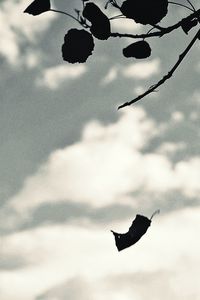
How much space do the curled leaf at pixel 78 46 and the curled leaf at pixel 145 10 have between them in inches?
7.6

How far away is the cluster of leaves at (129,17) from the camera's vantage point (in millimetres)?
1550

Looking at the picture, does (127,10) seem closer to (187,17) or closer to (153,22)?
(153,22)

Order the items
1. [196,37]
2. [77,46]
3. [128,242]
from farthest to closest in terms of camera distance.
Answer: [77,46] → [196,37] → [128,242]

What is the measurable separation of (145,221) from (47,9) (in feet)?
3.05

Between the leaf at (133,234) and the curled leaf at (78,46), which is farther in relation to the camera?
the curled leaf at (78,46)

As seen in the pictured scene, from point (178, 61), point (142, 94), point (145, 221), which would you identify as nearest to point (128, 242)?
point (145, 221)

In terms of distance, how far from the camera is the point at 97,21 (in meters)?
1.58

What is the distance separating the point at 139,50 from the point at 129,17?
0.48ft

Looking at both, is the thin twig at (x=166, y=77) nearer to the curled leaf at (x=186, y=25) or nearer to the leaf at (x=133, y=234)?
the curled leaf at (x=186, y=25)

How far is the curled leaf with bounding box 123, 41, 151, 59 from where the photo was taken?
167cm

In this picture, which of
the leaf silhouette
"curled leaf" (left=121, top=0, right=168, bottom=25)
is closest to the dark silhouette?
"curled leaf" (left=121, top=0, right=168, bottom=25)

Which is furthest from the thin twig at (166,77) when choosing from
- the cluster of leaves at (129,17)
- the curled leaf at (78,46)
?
the curled leaf at (78,46)

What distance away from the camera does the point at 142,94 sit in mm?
1507

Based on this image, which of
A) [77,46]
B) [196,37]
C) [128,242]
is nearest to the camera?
[128,242]
